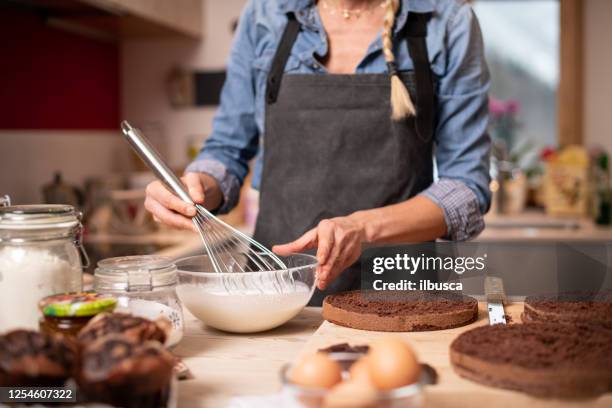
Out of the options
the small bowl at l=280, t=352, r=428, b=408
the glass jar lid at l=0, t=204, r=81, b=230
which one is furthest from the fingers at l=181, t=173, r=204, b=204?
the small bowl at l=280, t=352, r=428, b=408

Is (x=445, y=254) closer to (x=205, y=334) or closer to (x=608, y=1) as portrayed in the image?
(x=205, y=334)

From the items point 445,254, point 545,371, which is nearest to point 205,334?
point 445,254

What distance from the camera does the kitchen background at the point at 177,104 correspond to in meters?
2.60

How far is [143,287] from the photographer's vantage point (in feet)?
3.08

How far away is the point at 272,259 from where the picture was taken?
119 cm

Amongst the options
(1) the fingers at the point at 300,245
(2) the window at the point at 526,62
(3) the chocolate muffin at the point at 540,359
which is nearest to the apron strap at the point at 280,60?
(1) the fingers at the point at 300,245

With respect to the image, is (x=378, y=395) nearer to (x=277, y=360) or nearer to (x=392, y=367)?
(x=392, y=367)

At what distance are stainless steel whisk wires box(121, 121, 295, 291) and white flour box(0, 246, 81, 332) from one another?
0.74 ft

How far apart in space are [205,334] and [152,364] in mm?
398

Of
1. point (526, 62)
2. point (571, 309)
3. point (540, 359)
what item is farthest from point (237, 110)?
point (526, 62)

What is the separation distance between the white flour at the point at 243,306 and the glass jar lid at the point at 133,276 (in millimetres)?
81

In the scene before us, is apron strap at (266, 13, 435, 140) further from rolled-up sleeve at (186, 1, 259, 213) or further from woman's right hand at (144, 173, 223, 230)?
woman's right hand at (144, 173, 223, 230)

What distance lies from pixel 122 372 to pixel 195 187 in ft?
2.09

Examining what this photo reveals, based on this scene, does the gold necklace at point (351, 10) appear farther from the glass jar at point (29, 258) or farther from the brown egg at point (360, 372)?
the brown egg at point (360, 372)
